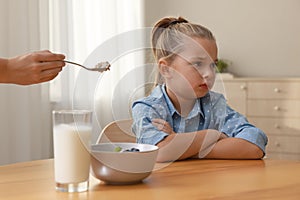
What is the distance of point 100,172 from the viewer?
1082 mm

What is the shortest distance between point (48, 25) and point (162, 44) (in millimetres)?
2185

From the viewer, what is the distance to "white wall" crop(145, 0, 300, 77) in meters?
4.30

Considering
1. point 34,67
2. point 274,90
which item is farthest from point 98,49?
point 274,90

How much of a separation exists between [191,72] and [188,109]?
0.62ft

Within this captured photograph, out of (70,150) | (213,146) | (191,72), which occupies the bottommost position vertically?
(213,146)

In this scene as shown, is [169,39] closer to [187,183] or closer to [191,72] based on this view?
[191,72]

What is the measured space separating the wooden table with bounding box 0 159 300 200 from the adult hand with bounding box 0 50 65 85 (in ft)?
0.72

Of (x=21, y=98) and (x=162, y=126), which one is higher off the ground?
(x=162, y=126)

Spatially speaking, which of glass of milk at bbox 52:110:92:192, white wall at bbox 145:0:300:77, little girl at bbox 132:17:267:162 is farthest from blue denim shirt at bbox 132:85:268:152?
white wall at bbox 145:0:300:77

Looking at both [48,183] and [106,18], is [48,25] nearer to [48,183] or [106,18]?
[106,18]

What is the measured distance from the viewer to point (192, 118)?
4.85 ft

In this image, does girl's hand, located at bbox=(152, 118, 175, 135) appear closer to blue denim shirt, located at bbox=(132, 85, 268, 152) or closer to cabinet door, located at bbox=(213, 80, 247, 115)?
blue denim shirt, located at bbox=(132, 85, 268, 152)

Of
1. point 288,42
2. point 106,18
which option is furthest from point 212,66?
point 288,42

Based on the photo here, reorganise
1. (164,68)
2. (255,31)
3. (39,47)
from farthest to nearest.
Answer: (255,31) < (39,47) < (164,68)
